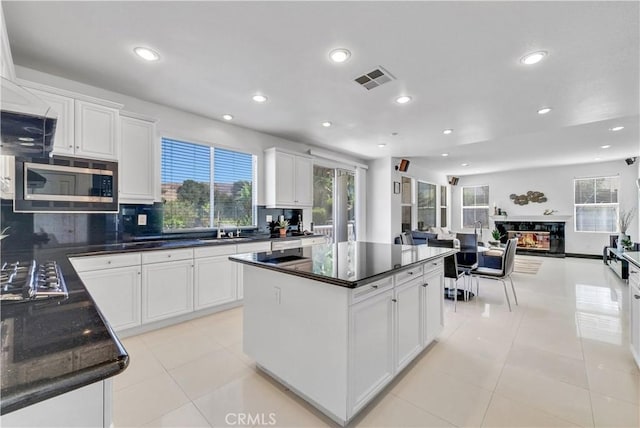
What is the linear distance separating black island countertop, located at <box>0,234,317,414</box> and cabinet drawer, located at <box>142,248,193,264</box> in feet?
5.83

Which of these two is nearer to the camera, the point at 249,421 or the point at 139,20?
the point at 249,421

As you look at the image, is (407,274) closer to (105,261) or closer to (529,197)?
(105,261)

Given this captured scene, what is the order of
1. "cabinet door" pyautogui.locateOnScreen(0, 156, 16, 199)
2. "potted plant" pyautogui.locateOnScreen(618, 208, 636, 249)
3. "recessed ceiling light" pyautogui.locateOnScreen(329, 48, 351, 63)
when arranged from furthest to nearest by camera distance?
"potted plant" pyautogui.locateOnScreen(618, 208, 636, 249) → "recessed ceiling light" pyautogui.locateOnScreen(329, 48, 351, 63) → "cabinet door" pyautogui.locateOnScreen(0, 156, 16, 199)

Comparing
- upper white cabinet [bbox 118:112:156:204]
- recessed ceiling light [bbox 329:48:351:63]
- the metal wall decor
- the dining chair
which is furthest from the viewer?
the metal wall decor

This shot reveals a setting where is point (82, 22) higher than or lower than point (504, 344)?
higher

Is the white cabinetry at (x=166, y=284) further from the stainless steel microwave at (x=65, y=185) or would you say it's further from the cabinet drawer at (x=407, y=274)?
the cabinet drawer at (x=407, y=274)

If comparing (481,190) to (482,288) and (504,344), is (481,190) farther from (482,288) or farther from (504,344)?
(504,344)

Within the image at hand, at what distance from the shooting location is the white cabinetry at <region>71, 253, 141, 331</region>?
2588mm

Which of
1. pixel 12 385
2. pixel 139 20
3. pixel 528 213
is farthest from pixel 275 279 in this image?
pixel 528 213

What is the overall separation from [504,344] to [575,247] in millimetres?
7746

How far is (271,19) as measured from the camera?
1.96 m

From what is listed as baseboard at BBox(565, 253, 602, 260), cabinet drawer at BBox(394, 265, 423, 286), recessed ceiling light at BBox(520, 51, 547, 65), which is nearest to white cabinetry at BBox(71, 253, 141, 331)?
cabinet drawer at BBox(394, 265, 423, 286)

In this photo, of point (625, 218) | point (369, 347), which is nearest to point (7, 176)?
point (369, 347)

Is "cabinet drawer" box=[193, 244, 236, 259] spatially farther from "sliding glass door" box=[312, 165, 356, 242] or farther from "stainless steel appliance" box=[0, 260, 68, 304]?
"sliding glass door" box=[312, 165, 356, 242]
